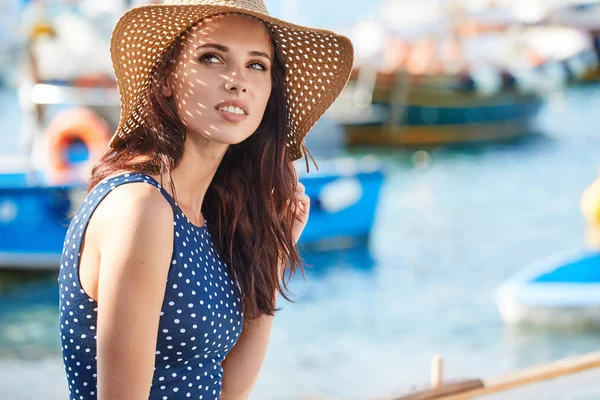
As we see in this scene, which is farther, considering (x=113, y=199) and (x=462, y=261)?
(x=462, y=261)

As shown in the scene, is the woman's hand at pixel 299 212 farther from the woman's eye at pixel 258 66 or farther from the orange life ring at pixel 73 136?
the orange life ring at pixel 73 136

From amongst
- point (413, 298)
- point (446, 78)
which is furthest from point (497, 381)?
point (446, 78)

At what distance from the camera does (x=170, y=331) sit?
1.43 metres

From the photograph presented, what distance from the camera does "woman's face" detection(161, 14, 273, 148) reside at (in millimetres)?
1512

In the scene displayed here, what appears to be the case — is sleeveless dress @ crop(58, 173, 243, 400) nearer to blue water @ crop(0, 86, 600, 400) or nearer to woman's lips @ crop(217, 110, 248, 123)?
woman's lips @ crop(217, 110, 248, 123)

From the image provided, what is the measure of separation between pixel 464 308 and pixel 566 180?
7934 millimetres

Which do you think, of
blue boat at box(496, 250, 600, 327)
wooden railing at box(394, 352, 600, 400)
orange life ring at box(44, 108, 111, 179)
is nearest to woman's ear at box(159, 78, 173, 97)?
wooden railing at box(394, 352, 600, 400)

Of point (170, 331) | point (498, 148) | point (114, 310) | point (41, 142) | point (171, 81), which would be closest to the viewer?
point (114, 310)

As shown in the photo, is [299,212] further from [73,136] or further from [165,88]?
[73,136]

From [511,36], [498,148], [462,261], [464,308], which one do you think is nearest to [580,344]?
[464,308]

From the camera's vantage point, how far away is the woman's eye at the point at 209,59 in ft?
4.99

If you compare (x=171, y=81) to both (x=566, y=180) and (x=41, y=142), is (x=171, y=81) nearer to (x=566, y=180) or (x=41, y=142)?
(x=41, y=142)

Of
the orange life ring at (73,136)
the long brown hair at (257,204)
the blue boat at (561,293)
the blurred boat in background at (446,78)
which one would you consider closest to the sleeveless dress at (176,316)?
the long brown hair at (257,204)

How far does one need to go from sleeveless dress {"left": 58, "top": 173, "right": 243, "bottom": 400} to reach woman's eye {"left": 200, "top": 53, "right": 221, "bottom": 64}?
222 millimetres
